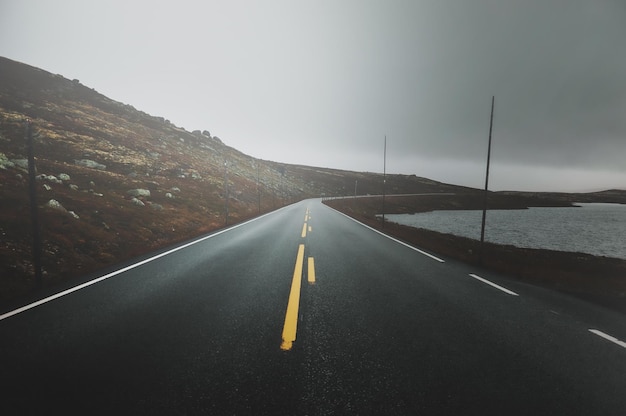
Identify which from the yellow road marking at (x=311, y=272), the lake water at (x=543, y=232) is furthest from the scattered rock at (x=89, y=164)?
the lake water at (x=543, y=232)

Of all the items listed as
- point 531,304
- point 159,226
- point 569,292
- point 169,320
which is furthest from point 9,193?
point 569,292

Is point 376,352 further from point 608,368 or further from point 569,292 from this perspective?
point 569,292

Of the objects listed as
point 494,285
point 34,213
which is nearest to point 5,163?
point 34,213

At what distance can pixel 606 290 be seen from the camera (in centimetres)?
732

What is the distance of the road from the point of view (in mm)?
2621

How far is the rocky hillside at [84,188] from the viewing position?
9625mm

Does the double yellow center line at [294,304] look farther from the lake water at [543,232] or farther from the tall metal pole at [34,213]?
the lake water at [543,232]

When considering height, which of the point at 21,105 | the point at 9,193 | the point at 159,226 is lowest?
the point at 159,226

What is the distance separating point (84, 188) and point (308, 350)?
26.6 metres

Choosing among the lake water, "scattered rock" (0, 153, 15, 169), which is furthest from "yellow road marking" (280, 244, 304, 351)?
the lake water

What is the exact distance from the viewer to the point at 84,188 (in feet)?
71.0

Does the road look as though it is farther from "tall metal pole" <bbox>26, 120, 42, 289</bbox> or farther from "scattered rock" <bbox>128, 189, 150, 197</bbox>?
"scattered rock" <bbox>128, 189, 150, 197</bbox>

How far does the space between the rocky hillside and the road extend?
3788 mm

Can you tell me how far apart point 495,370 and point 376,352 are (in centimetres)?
145
